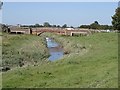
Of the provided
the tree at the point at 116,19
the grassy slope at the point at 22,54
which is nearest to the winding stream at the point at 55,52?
the grassy slope at the point at 22,54

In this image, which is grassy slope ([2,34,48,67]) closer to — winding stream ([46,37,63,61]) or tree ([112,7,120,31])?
winding stream ([46,37,63,61])

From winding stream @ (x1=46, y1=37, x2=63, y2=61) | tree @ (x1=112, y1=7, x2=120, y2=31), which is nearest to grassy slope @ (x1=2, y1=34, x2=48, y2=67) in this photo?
winding stream @ (x1=46, y1=37, x2=63, y2=61)

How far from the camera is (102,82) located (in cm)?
1538

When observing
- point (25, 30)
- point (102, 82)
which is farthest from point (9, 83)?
point (25, 30)

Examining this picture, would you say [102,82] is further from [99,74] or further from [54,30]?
[54,30]

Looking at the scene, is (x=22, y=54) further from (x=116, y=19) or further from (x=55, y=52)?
(x=116, y=19)

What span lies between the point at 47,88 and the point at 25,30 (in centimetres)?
11132

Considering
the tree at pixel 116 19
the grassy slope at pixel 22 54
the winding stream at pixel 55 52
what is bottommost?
the winding stream at pixel 55 52

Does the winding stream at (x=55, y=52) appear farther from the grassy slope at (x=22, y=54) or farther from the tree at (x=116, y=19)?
the tree at (x=116, y=19)

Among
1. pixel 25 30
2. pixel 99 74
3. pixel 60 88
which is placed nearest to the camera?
pixel 60 88

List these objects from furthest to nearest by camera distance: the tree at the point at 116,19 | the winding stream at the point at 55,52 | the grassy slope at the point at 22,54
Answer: the tree at the point at 116,19 < the winding stream at the point at 55,52 < the grassy slope at the point at 22,54

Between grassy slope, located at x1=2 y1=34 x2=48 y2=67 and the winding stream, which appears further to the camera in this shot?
the winding stream

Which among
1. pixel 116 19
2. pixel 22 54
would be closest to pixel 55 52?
pixel 22 54

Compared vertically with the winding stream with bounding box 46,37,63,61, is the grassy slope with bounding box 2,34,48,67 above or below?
above
